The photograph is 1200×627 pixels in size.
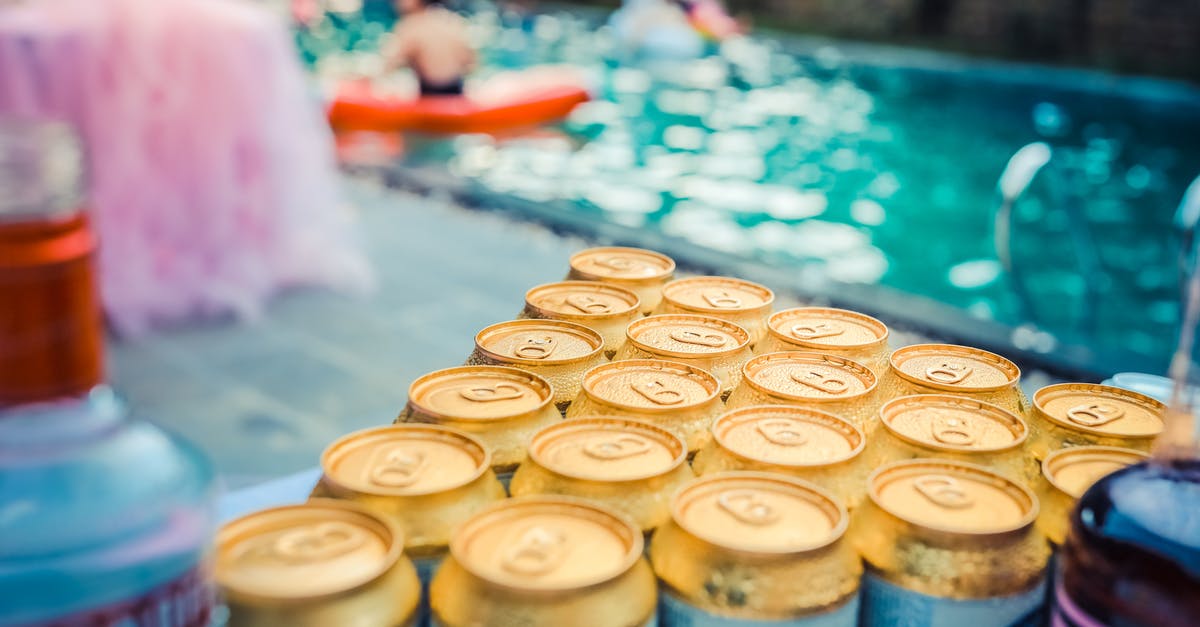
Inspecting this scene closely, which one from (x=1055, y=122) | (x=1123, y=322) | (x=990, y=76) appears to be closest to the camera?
(x=1123, y=322)

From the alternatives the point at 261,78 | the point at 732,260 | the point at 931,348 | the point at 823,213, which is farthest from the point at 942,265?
the point at 931,348

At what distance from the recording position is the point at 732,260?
4566 millimetres

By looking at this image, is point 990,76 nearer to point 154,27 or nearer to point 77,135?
point 154,27

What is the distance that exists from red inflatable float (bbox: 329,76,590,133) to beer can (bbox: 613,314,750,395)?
7.32m

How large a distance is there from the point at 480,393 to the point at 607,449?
20 centimetres

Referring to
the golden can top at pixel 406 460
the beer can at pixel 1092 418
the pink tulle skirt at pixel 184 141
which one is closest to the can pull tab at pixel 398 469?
the golden can top at pixel 406 460

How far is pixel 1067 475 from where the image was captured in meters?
1.12

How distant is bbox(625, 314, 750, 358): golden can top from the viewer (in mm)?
1345

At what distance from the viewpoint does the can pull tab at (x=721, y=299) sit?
157cm

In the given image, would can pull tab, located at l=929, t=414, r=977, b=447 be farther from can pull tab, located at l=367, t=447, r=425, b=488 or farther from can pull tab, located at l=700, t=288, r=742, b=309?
can pull tab, located at l=367, t=447, r=425, b=488

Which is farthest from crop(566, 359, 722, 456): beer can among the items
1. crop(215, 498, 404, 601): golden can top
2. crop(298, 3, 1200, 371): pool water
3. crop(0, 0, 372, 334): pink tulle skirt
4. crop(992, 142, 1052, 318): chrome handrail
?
crop(0, 0, 372, 334): pink tulle skirt

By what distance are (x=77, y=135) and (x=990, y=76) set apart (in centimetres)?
1558

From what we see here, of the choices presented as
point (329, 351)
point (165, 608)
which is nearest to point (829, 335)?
point (165, 608)

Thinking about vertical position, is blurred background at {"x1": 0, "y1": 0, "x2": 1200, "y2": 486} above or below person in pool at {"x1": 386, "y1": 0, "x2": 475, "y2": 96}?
below
